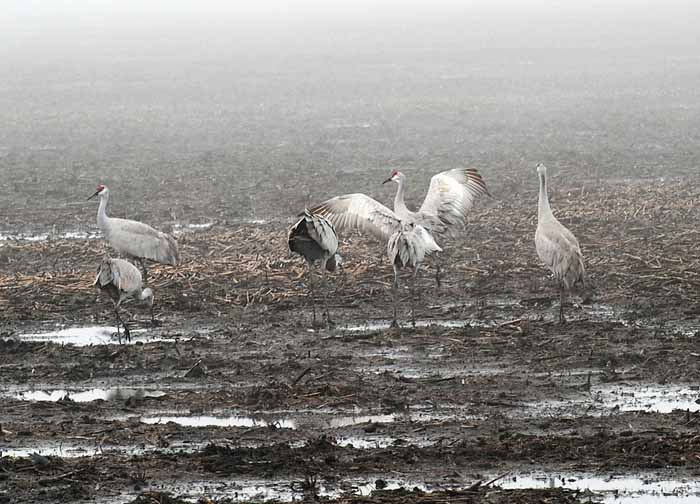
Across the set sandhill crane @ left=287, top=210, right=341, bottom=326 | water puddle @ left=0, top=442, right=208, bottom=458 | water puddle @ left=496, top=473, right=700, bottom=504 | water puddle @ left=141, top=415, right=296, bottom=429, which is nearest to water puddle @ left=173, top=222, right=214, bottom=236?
sandhill crane @ left=287, top=210, right=341, bottom=326

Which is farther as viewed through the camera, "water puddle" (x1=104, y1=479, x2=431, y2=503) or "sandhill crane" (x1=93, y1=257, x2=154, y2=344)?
"sandhill crane" (x1=93, y1=257, x2=154, y2=344)

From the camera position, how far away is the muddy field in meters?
6.91

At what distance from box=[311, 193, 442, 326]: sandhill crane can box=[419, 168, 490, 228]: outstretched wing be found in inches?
41.1

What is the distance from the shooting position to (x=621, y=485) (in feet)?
22.0

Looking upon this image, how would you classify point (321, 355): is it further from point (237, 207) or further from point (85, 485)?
point (237, 207)

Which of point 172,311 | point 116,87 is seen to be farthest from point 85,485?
point 116,87

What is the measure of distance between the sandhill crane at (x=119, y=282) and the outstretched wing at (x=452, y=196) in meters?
3.63

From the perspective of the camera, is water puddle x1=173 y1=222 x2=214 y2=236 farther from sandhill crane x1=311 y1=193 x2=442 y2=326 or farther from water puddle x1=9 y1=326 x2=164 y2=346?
water puddle x1=9 y1=326 x2=164 y2=346

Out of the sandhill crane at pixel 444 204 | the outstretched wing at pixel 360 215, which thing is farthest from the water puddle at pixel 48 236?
the sandhill crane at pixel 444 204

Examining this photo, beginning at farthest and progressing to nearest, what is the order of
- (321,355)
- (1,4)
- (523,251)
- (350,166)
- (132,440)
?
(1,4)
(350,166)
(523,251)
(321,355)
(132,440)

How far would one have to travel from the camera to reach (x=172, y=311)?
Answer: 39.3 feet

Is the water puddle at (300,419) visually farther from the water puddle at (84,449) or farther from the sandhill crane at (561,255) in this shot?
the sandhill crane at (561,255)

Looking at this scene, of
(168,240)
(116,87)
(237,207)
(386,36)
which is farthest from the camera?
(386,36)

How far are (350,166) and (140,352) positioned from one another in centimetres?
1267
